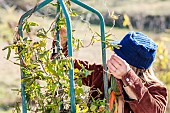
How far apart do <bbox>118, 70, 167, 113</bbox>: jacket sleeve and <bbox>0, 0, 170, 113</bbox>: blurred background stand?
118 cm

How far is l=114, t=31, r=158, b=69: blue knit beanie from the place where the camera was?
2.38 meters

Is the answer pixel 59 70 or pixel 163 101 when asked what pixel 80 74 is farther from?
pixel 163 101

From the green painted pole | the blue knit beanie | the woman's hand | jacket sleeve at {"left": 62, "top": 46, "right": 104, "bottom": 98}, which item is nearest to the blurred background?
jacket sleeve at {"left": 62, "top": 46, "right": 104, "bottom": 98}

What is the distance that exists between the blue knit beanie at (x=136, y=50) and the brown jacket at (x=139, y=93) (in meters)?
0.12


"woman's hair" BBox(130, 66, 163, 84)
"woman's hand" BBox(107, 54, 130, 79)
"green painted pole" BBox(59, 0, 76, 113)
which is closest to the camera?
"green painted pole" BBox(59, 0, 76, 113)

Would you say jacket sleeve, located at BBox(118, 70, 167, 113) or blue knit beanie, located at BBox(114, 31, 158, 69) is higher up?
blue knit beanie, located at BBox(114, 31, 158, 69)

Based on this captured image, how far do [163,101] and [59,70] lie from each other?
0.67m

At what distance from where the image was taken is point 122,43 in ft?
7.88

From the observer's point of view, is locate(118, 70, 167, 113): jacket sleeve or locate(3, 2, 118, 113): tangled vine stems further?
locate(118, 70, 167, 113): jacket sleeve

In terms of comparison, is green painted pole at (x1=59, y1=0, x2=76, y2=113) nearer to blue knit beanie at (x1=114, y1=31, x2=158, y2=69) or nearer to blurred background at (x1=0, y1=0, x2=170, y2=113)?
blue knit beanie at (x1=114, y1=31, x2=158, y2=69)

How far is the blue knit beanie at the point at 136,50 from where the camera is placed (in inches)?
93.8

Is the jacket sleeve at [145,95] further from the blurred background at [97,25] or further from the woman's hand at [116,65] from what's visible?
the blurred background at [97,25]

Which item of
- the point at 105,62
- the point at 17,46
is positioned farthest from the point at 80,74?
the point at 17,46

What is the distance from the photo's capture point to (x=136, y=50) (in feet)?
7.82
